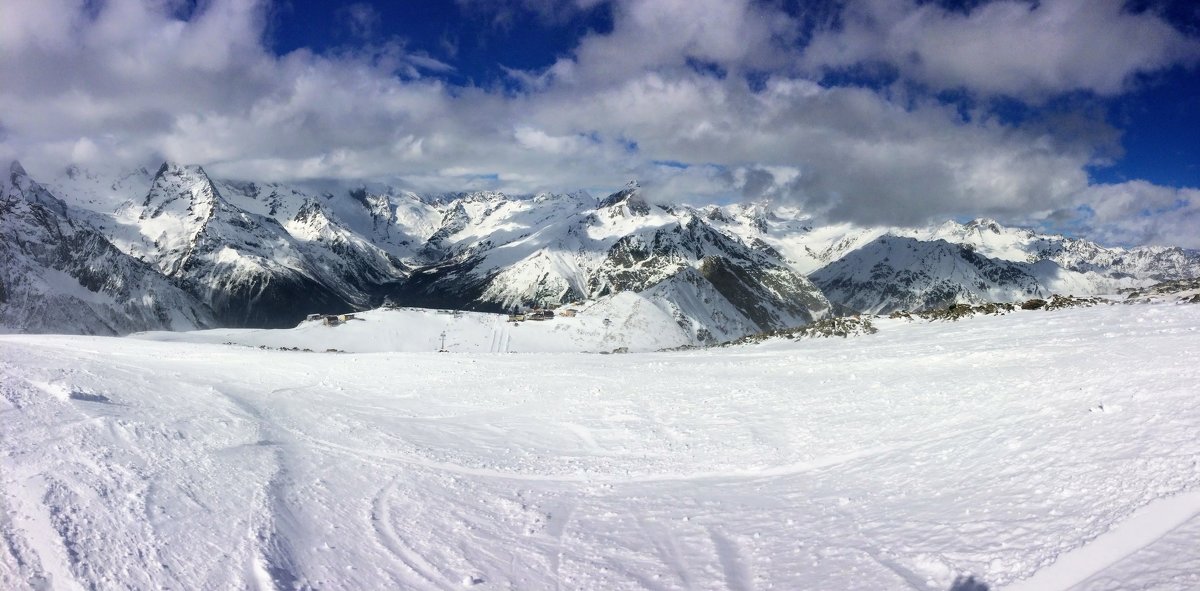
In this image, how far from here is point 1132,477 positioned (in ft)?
24.0

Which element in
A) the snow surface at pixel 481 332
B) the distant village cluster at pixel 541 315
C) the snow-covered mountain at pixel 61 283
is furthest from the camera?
the snow-covered mountain at pixel 61 283

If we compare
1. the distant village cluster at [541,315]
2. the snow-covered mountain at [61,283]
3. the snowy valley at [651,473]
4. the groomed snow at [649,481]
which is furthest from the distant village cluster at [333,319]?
the snow-covered mountain at [61,283]

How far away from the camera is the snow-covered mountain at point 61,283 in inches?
6412

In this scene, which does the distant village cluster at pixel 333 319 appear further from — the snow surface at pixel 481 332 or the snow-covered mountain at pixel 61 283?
the snow-covered mountain at pixel 61 283

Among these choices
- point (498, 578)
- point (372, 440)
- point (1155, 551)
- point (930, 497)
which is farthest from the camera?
point (372, 440)

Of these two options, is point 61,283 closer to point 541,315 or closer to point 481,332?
point 481,332

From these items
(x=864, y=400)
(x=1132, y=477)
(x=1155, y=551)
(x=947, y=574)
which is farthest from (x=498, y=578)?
(x=864, y=400)

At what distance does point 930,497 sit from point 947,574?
76.6 inches

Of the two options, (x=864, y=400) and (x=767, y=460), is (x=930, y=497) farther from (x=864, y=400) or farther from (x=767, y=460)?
(x=864, y=400)

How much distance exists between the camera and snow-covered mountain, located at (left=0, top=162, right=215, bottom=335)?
162875mm

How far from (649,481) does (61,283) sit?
226 meters

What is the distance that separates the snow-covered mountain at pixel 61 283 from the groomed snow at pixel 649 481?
194m

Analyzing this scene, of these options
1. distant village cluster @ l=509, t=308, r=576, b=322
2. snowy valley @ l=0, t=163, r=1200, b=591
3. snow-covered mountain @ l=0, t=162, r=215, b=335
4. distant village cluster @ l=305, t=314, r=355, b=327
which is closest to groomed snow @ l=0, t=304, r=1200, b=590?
snowy valley @ l=0, t=163, r=1200, b=591

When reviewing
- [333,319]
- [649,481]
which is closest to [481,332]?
[333,319]
